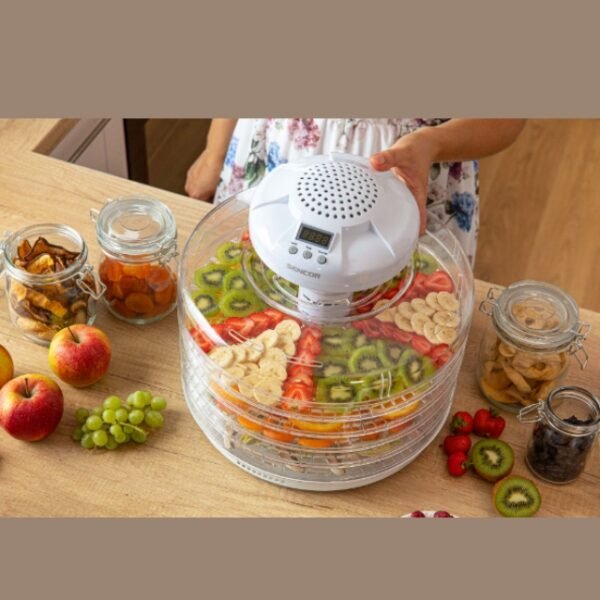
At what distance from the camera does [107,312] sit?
59.1 inches

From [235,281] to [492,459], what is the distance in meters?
0.41

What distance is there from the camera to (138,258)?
144 centimetres

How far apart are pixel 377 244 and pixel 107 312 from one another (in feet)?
1.55

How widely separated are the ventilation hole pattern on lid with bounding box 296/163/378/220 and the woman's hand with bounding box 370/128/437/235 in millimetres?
91

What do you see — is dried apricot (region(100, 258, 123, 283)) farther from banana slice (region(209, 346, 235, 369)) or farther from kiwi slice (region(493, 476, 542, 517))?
kiwi slice (region(493, 476, 542, 517))

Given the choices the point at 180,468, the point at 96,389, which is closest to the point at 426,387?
the point at 180,468

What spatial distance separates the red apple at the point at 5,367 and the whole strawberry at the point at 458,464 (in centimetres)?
60

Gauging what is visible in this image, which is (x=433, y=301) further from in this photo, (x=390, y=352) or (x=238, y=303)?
(x=238, y=303)

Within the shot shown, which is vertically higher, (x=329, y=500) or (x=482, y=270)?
(x=329, y=500)

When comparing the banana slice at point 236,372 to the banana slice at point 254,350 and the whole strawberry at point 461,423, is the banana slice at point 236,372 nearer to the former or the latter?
the banana slice at point 254,350

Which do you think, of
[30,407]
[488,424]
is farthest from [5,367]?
[488,424]

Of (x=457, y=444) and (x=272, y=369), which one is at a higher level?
(x=272, y=369)

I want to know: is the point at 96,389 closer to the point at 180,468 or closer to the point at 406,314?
the point at 180,468

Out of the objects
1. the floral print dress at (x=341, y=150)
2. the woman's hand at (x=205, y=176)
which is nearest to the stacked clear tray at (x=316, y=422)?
the floral print dress at (x=341, y=150)
